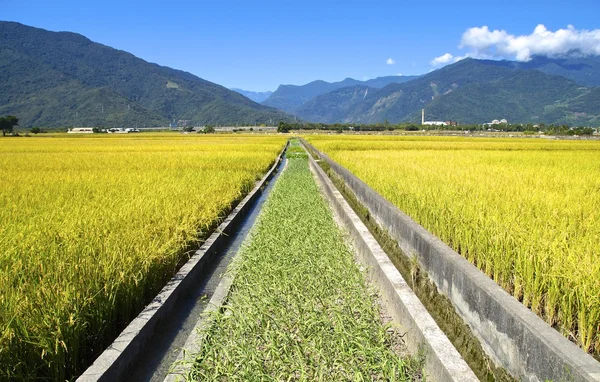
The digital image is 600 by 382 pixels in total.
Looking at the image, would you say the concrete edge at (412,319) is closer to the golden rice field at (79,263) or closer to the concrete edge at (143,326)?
the concrete edge at (143,326)

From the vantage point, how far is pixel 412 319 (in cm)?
309

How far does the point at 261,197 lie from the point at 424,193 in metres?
5.28

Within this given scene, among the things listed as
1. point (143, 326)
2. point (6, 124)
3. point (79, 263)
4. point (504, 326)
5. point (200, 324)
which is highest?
point (6, 124)

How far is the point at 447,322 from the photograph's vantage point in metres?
3.45

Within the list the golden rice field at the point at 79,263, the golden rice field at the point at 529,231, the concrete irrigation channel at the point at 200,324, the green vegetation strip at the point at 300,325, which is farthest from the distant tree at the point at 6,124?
the green vegetation strip at the point at 300,325

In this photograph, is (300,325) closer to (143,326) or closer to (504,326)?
(143,326)

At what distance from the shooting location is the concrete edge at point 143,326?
2.41 meters

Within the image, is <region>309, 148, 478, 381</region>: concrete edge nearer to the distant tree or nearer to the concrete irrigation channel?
the concrete irrigation channel

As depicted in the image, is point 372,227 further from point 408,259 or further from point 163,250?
point 163,250

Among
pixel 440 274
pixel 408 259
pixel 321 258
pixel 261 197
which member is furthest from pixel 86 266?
pixel 261 197

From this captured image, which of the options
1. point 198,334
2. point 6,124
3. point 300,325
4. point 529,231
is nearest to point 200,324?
point 198,334

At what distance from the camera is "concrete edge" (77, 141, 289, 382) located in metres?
2.41

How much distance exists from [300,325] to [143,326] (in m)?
1.18

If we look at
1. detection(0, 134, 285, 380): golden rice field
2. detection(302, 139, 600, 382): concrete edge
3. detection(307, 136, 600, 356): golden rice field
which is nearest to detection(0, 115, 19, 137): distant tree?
detection(0, 134, 285, 380): golden rice field
